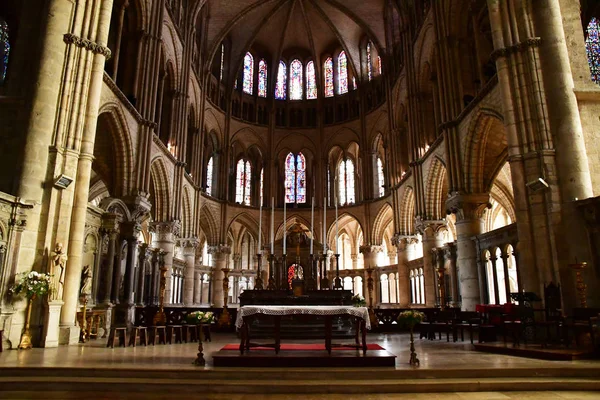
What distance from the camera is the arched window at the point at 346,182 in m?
40.2

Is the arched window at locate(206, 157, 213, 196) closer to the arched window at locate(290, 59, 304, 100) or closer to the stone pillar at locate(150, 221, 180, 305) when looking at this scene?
the arched window at locate(290, 59, 304, 100)

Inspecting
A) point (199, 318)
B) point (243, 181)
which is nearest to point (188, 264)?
point (243, 181)

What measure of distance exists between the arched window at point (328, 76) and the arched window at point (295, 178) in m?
6.42

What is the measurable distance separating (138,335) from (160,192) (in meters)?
13.8

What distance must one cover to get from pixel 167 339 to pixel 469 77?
59.3 feet

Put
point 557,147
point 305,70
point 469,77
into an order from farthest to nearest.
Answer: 1. point 305,70
2. point 469,77
3. point 557,147

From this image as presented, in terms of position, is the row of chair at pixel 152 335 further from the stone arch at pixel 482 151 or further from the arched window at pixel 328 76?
the arched window at pixel 328 76

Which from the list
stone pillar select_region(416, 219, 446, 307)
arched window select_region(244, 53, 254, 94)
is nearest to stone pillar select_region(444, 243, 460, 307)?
→ stone pillar select_region(416, 219, 446, 307)

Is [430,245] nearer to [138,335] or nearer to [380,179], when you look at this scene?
[380,179]

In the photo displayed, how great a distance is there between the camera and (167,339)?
47.4 feet

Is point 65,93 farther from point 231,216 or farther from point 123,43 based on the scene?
point 231,216

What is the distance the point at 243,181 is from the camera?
4066 centimetres

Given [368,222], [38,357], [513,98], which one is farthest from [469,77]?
[38,357]

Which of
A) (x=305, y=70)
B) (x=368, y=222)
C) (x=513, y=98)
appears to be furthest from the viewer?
(x=305, y=70)
